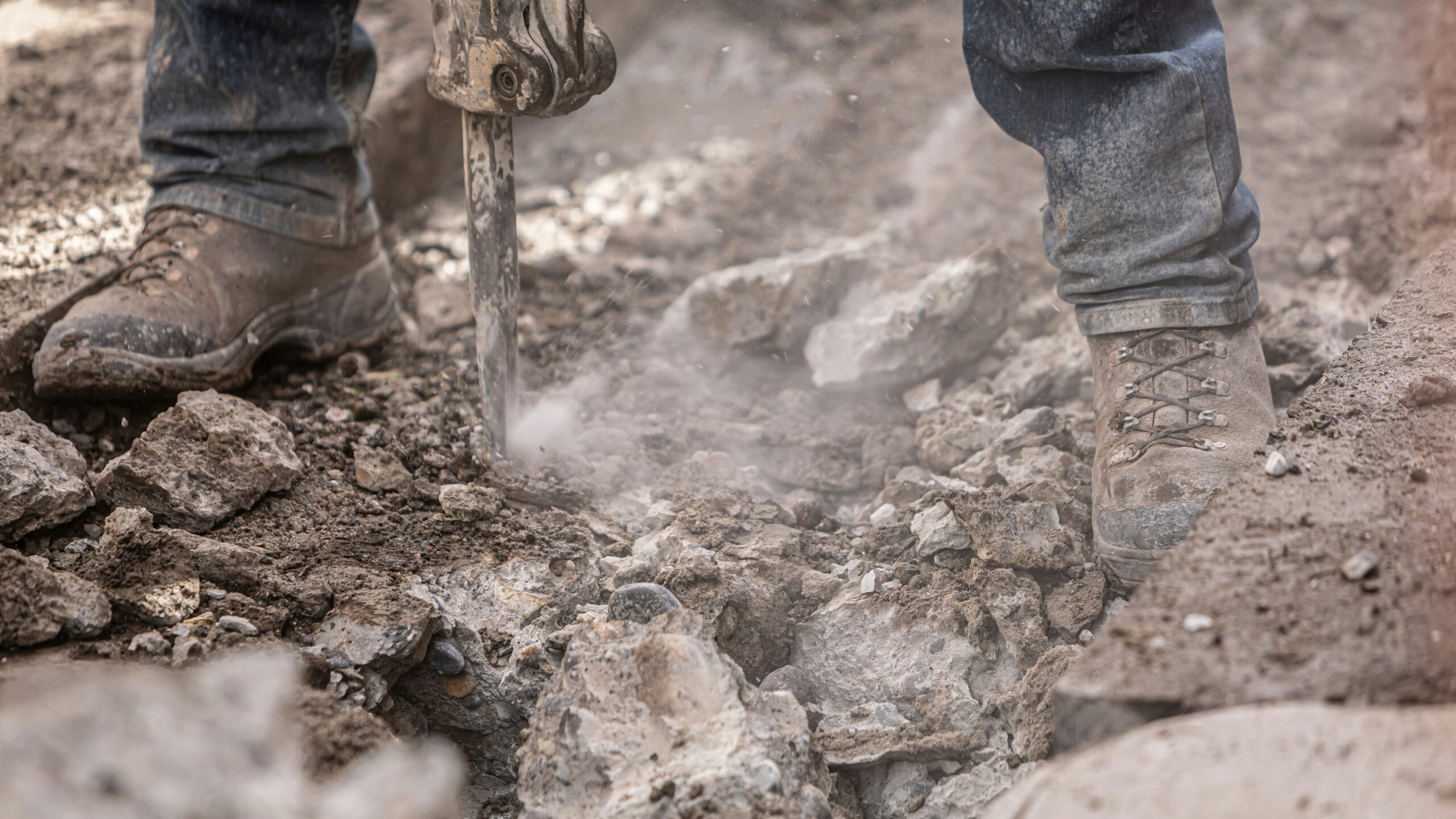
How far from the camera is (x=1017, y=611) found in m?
1.45

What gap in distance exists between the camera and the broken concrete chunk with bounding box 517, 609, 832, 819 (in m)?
1.03

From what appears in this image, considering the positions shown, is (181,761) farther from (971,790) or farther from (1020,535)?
(1020,535)

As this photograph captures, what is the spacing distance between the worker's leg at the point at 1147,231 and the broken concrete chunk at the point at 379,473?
1.16 meters


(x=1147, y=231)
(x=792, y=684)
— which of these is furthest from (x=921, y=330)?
(x=792, y=684)

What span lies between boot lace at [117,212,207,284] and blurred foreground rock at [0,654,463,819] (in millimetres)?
1415

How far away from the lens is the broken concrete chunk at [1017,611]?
1416mm

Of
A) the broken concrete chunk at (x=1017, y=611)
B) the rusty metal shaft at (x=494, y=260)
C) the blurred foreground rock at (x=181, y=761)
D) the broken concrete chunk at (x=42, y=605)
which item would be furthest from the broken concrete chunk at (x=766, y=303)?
the blurred foreground rock at (x=181, y=761)

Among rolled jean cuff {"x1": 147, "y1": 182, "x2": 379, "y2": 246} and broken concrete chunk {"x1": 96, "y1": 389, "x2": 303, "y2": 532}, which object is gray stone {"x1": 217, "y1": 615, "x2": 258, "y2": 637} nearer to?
broken concrete chunk {"x1": 96, "y1": 389, "x2": 303, "y2": 532}

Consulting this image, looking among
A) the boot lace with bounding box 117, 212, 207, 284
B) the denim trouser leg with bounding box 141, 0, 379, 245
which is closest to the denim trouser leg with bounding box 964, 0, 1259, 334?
the denim trouser leg with bounding box 141, 0, 379, 245

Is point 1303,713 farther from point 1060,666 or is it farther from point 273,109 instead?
point 273,109

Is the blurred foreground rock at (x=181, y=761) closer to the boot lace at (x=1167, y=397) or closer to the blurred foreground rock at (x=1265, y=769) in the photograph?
the blurred foreground rock at (x=1265, y=769)

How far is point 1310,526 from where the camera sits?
1.16m

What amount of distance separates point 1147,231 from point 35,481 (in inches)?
69.9

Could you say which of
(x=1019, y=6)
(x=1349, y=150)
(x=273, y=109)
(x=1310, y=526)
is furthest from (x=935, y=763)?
(x=1349, y=150)
